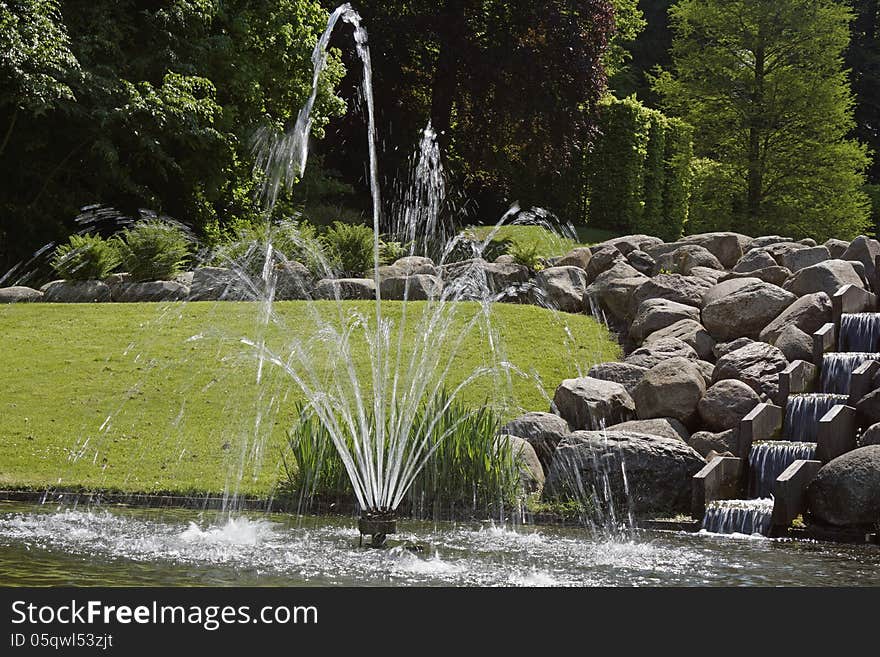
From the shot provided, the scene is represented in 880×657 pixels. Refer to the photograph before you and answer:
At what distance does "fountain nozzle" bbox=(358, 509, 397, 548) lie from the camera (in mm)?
8367

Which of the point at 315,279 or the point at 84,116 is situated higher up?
the point at 84,116

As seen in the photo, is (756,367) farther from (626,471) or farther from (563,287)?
(563,287)

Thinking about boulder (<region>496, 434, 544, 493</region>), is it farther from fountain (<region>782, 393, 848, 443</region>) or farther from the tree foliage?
the tree foliage

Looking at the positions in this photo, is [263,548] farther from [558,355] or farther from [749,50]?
[749,50]

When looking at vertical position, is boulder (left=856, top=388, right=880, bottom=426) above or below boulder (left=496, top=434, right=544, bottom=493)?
above

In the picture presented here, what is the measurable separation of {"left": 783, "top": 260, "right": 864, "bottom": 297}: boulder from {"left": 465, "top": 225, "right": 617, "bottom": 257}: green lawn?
504 cm

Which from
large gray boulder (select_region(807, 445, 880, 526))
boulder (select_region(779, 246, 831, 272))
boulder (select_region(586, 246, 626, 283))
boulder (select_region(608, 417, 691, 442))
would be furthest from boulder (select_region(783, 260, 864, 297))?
large gray boulder (select_region(807, 445, 880, 526))

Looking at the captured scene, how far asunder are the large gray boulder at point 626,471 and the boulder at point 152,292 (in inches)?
356

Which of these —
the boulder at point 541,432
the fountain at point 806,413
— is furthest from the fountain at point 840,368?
the boulder at point 541,432
